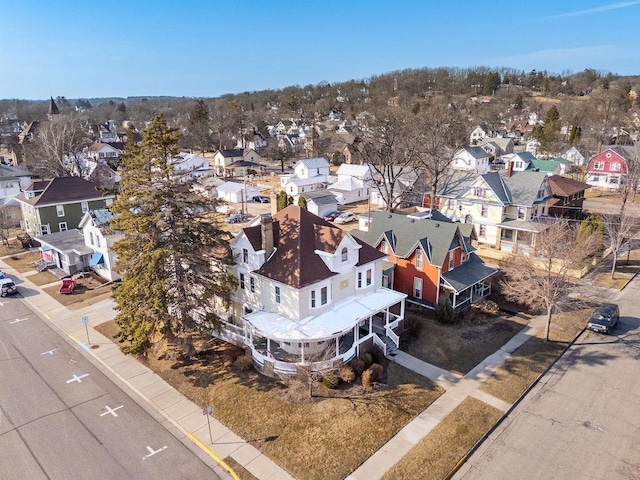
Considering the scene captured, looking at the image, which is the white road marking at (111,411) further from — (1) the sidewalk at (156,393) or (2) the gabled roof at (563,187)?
(2) the gabled roof at (563,187)

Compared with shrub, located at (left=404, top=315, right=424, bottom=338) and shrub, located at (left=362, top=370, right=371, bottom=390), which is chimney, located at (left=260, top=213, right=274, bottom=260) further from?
shrub, located at (left=404, top=315, right=424, bottom=338)

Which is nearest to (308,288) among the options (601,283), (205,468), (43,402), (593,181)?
(205,468)

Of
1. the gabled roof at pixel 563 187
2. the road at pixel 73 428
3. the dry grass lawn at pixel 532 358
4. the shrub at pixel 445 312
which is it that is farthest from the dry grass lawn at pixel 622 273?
the road at pixel 73 428

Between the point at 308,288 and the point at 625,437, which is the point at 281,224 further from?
the point at 625,437

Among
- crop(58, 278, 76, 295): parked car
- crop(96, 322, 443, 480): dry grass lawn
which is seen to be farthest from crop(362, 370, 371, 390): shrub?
crop(58, 278, 76, 295): parked car

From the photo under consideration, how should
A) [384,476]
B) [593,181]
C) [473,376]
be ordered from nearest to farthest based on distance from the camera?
1. [384,476]
2. [473,376]
3. [593,181]

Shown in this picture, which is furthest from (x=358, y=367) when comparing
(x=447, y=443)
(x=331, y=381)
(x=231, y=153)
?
(x=231, y=153)
